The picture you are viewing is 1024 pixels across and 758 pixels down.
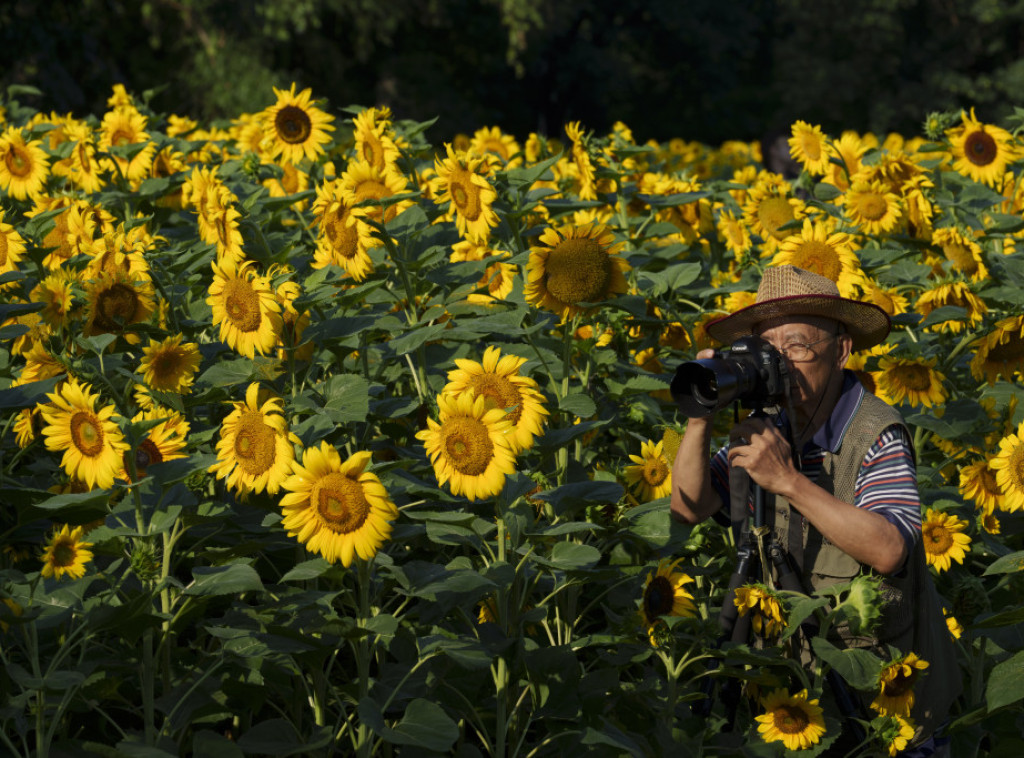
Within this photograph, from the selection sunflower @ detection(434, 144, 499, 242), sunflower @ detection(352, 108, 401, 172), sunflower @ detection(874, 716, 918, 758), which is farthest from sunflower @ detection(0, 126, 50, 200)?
sunflower @ detection(874, 716, 918, 758)

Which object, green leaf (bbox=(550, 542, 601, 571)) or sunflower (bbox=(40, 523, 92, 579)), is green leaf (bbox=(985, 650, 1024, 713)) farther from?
sunflower (bbox=(40, 523, 92, 579))

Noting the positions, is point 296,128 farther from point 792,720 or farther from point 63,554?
point 792,720

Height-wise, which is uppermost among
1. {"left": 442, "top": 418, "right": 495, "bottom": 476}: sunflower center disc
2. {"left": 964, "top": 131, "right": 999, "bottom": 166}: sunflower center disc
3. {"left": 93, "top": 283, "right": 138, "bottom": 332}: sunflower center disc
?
{"left": 964, "top": 131, "right": 999, "bottom": 166}: sunflower center disc

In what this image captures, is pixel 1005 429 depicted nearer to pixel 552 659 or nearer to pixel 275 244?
pixel 552 659

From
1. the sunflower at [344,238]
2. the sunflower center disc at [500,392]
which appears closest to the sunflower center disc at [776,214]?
the sunflower at [344,238]

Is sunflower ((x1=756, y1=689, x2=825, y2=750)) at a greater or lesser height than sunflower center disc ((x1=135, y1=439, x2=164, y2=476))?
lesser

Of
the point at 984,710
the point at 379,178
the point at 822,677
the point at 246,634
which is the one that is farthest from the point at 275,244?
the point at 984,710

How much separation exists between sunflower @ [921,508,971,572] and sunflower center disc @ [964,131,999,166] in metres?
2.54

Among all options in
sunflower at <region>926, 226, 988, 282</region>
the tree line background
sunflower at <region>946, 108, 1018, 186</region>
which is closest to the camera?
sunflower at <region>926, 226, 988, 282</region>

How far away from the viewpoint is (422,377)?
3.63 metres

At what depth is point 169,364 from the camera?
3.27 m

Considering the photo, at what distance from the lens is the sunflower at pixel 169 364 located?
10.6ft

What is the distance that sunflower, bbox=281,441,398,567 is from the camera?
256cm

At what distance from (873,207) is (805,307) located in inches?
68.3
